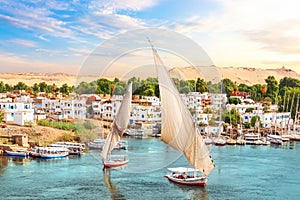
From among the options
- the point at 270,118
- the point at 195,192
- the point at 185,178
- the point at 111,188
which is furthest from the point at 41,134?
the point at 270,118

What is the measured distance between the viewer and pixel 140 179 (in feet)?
42.1

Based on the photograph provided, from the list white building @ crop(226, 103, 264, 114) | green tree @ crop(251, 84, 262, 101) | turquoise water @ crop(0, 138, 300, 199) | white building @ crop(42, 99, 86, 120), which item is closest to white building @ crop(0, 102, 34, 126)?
white building @ crop(42, 99, 86, 120)

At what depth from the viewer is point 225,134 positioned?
79.9 ft

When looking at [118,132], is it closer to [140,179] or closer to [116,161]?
[116,161]

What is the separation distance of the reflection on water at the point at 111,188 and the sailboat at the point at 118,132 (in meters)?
0.40

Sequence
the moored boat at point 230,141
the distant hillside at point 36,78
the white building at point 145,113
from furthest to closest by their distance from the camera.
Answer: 1. the distant hillside at point 36,78
2. the white building at point 145,113
3. the moored boat at point 230,141

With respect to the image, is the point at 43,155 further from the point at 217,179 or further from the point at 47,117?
the point at 47,117

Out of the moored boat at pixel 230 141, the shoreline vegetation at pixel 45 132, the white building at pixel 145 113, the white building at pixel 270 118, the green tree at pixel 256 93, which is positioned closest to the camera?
the shoreline vegetation at pixel 45 132

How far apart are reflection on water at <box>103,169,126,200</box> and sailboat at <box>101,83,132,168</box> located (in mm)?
399

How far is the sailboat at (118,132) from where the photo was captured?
1302cm

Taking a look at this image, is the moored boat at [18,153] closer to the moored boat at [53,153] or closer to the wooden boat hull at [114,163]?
the moored boat at [53,153]

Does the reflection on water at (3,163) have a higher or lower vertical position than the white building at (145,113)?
lower

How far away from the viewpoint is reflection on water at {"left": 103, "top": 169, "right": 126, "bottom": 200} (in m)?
11.1

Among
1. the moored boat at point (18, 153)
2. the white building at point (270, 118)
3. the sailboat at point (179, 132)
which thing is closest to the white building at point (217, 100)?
the sailboat at point (179, 132)
